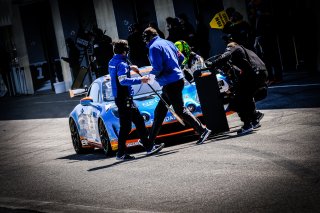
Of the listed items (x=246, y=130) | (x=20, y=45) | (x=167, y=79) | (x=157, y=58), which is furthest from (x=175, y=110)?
(x=20, y=45)

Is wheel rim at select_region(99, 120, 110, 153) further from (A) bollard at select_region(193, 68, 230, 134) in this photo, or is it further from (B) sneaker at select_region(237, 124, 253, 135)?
(B) sneaker at select_region(237, 124, 253, 135)

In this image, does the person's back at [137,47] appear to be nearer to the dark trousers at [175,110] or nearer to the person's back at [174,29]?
the person's back at [174,29]

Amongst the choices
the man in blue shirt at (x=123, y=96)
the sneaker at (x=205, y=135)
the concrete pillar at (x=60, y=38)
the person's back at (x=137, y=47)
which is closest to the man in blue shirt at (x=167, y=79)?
the sneaker at (x=205, y=135)

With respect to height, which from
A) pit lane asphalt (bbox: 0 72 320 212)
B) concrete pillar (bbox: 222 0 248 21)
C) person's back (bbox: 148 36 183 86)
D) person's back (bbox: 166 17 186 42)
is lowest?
pit lane asphalt (bbox: 0 72 320 212)

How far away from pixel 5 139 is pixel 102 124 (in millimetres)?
6793

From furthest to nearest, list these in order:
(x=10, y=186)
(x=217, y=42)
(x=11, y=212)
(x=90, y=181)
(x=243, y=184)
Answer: (x=217, y=42) < (x=10, y=186) < (x=90, y=181) < (x=11, y=212) < (x=243, y=184)

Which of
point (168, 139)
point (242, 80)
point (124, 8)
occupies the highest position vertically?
point (124, 8)

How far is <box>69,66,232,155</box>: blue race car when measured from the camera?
37.2ft

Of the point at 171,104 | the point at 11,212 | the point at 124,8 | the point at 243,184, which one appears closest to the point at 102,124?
the point at 171,104

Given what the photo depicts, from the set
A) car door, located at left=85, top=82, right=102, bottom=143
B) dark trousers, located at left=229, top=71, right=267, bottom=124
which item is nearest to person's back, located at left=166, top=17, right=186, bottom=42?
car door, located at left=85, top=82, right=102, bottom=143

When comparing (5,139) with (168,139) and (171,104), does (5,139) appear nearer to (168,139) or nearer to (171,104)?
(168,139)

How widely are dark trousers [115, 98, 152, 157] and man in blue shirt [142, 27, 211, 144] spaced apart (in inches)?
5.1

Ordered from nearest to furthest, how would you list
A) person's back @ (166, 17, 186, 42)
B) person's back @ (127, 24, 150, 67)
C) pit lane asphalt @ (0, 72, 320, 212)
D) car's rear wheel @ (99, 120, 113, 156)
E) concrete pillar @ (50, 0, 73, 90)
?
1. pit lane asphalt @ (0, 72, 320, 212)
2. car's rear wheel @ (99, 120, 113, 156)
3. person's back @ (166, 17, 186, 42)
4. person's back @ (127, 24, 150, 67)
5. concrete pillar @ (50, 0, 73, 90)

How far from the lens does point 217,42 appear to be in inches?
953
